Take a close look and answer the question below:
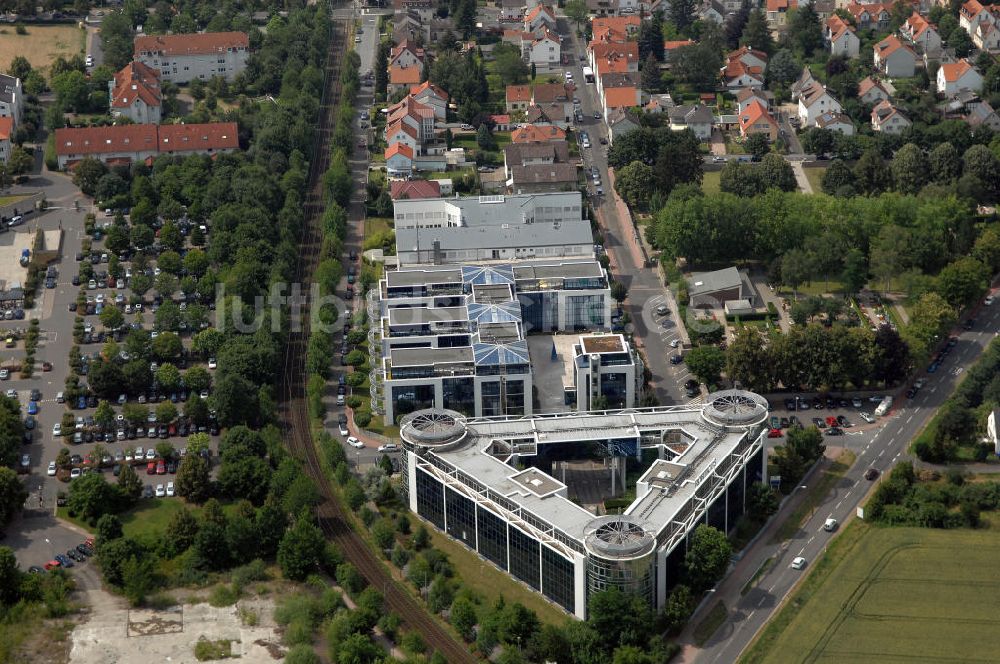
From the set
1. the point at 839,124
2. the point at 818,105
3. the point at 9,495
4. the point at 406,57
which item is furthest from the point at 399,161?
the point at 9,495

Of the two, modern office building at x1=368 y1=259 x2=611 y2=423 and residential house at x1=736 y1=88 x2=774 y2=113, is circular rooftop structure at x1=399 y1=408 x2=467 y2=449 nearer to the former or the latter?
modern office building at x1=368 y1=259 x2=611 y2=423

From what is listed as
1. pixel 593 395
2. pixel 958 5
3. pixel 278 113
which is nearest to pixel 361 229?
pixel 278 113

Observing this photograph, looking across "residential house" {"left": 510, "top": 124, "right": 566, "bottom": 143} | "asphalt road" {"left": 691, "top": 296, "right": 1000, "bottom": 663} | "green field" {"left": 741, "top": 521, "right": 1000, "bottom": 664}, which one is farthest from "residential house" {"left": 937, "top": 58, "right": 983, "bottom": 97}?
"green field" {"left": 741, "top": 521, "right": 1000, "bottom": 664}

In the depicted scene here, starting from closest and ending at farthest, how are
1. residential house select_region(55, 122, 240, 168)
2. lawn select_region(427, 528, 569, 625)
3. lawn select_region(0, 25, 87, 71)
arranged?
lawn select_region(427, 528, 569, 625) → residential house select_region(55, 122, 240, 168) → lawn select_region(0, 25, 87, 71)

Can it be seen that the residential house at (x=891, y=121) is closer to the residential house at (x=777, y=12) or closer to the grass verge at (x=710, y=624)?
the residential house at (x=777, y=12)

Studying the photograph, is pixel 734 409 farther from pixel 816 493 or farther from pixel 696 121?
pixel 696 121

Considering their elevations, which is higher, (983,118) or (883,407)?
(983,118)

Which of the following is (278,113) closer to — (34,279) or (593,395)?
(34,279)
